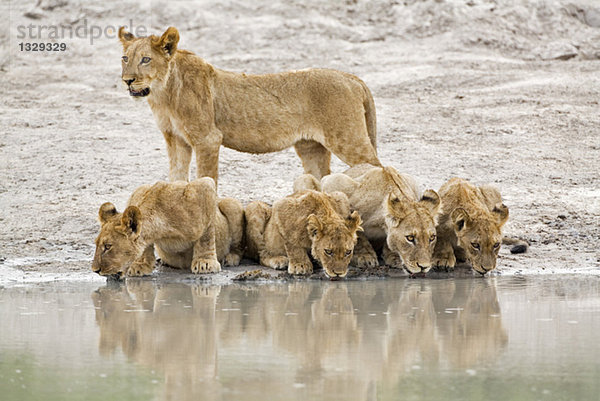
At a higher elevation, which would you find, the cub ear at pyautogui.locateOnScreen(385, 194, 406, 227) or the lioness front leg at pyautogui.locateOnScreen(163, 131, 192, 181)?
the lioness front leg at pyautogui.locateOnScreen(163, 131, 192, 181)

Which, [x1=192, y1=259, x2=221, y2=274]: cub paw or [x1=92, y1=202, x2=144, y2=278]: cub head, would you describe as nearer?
[x1=92, y1=202, x2=144, y2=278]: cub head

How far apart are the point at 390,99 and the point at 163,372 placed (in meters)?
11.3

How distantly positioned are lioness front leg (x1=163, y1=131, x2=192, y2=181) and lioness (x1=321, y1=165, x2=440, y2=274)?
1.50 m

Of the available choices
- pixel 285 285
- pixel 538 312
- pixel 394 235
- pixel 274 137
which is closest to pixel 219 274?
pixel 285 285

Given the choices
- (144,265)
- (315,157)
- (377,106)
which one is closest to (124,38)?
(315,157)

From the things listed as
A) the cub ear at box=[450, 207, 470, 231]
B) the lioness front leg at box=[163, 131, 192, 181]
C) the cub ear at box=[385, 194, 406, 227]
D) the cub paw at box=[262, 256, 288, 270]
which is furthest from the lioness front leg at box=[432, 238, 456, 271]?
the lioness front leg at box=[163, 131, 192, 181]

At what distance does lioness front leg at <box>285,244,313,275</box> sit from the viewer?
805 cm

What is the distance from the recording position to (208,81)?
389 inches

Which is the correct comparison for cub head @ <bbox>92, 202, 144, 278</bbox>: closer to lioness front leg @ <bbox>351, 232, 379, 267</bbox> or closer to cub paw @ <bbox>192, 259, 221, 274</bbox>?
cub paw @ <bbox>192, 259, 221, 274</bbox>

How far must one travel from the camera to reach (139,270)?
812 centimetres

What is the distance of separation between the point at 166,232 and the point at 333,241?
1.31 meters

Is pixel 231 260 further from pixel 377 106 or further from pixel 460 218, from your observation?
pixel 377 106

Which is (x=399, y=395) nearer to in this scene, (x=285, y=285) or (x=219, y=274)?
(x=285, y=285)

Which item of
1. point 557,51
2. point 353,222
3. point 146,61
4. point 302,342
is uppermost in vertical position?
point 557,51
